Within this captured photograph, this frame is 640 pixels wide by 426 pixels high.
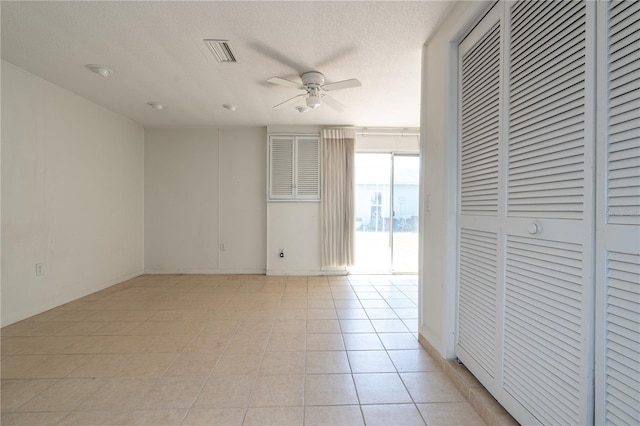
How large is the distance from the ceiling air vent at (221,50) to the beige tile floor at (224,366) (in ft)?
8.48

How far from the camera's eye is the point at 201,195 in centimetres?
478

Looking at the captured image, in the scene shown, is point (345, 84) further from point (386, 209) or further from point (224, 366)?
point (386, 209)

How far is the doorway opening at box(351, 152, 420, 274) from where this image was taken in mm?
4855

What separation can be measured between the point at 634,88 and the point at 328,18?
1.81m

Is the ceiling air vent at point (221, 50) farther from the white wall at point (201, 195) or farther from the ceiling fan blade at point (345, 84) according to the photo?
the white wall at point (201, 195)

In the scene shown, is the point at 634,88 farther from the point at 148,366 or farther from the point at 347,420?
the point at 148,366

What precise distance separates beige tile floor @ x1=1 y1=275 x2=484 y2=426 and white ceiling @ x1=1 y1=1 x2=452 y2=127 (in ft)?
8.49

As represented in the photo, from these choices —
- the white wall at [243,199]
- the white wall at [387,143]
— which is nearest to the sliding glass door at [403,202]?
the white wall at [387,143]

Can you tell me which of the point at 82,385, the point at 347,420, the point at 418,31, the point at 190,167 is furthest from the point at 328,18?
the point at 190,167

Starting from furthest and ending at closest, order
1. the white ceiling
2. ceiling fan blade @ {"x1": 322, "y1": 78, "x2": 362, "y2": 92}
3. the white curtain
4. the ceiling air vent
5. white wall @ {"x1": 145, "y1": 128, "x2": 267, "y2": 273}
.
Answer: white wall @ {"x1": 145, "y1": 128, "x2": 267, "y2": 273}, the white curtain, ceiling fan blade @ {"x1": 322, "y1": 78, "x2": 362, "y2": 92}, the ceiling air vent, the white ceiling

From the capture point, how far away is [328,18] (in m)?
1.98

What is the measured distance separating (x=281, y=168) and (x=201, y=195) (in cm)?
153

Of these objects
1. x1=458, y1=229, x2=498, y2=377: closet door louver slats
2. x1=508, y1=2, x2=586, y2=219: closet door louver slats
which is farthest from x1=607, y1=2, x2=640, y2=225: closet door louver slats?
x1=458, y1=229, x2=498, y2=377: closet door louver slats

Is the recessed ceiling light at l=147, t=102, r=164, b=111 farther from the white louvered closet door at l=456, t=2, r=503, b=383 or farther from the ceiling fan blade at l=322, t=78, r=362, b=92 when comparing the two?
the white louvered closet door at l=456, t=2, r=503, b=383
